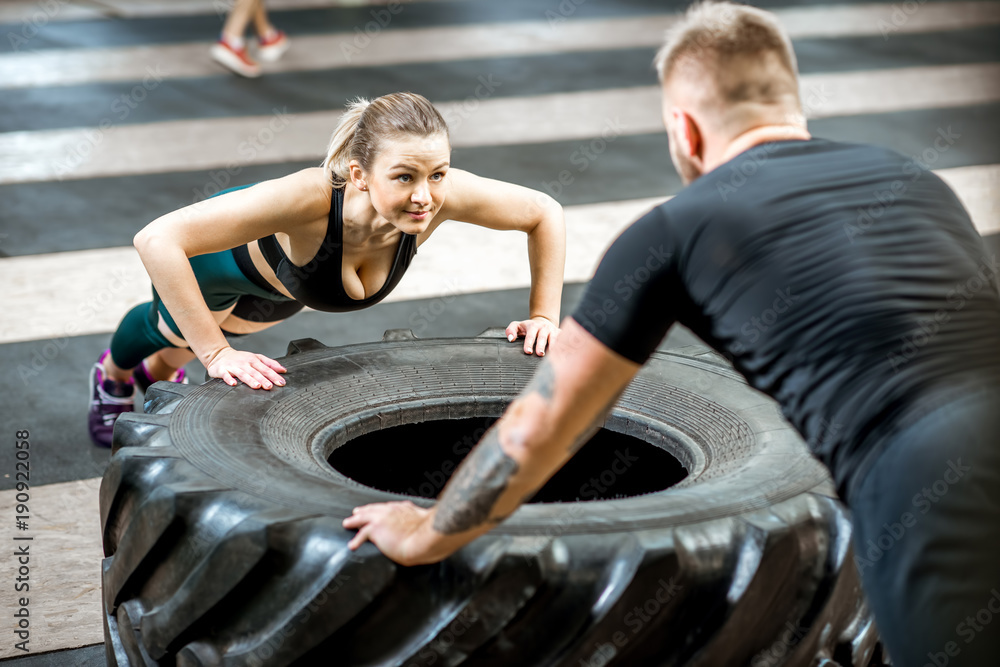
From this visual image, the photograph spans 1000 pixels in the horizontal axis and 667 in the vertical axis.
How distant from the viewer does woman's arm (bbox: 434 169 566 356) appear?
248cm

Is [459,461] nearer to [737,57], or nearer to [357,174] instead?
[357,174]

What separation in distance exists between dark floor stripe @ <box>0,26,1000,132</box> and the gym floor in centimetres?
2

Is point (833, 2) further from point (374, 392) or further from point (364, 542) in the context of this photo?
point (364, 542)

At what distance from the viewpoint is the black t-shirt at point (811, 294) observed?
53.1 inches

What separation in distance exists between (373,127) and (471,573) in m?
1.08

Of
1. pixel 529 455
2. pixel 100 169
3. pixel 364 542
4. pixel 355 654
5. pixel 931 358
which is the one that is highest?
pixel 931 358

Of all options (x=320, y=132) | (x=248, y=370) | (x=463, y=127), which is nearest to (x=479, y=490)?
(x=248, y=370)

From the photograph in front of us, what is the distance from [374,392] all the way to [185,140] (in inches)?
150

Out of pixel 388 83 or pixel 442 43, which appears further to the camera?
pixel 442 43

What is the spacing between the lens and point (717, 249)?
4.47ft

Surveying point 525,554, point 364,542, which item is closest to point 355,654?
point 364,542

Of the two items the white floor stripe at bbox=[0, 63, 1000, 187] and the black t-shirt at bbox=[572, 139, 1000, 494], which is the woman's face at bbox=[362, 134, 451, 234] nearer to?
the black t-shirt at bbox=[572, 139, 1000, 494]

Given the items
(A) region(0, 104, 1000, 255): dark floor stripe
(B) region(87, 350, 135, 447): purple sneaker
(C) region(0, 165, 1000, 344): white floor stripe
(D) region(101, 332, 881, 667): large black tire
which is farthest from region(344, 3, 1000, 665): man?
(A) region(0, 104, 1000, 255): dark floor stripe

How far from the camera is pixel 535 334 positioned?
8.00 feet
